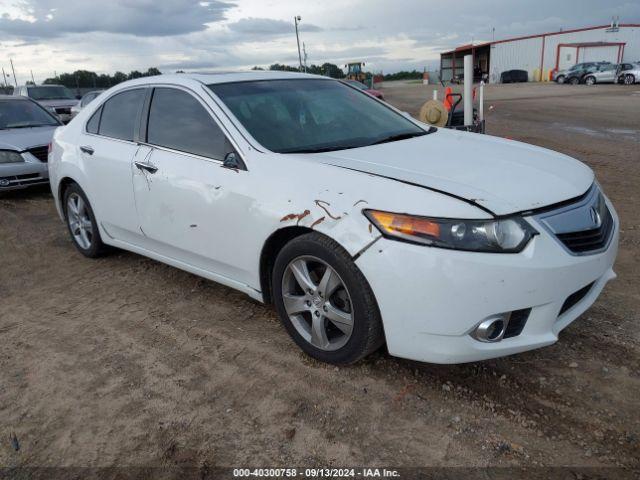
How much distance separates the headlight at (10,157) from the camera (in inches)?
314

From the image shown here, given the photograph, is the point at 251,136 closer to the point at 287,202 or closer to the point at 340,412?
the point at 287,202

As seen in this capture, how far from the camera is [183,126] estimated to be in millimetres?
3770

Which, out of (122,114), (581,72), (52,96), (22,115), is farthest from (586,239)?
(581,72)

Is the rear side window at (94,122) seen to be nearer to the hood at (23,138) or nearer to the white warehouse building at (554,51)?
the hood at (23,138)

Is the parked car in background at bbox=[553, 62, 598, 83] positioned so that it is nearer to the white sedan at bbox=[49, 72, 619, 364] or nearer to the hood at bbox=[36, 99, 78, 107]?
the hood at bbox=[36, 99, 78, 107]

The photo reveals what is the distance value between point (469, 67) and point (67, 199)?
21.1ft

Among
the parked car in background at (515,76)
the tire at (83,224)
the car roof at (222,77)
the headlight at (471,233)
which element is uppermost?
the car roof at (222,77)

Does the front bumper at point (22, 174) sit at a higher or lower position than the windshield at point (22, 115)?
lower

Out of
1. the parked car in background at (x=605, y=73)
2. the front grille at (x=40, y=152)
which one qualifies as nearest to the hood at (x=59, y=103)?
the front grille at (x=40, y=152)

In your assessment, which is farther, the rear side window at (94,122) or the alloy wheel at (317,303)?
the rear side window at (94,122)

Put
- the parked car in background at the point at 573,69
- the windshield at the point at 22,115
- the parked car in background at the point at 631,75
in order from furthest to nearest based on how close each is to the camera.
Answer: the parked car in background at the point at 573,69
the parked car in background at the point at 631,75
the windshield at the point at 22,115

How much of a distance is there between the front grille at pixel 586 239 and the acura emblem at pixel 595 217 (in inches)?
1.0

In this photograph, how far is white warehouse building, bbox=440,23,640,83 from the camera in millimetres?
49281

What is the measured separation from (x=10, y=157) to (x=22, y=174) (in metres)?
0.31
